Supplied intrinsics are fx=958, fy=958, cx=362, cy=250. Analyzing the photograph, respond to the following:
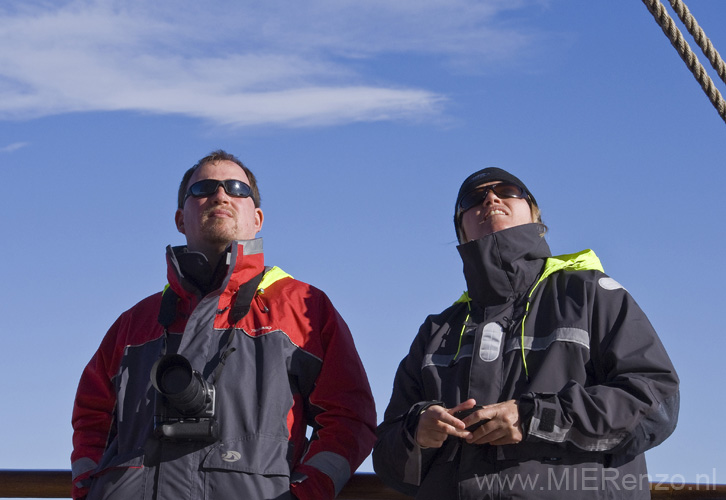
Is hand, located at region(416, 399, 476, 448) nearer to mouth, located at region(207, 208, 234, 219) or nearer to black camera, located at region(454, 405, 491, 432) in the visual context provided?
black camera, located at region(454, 405, 491, 432)

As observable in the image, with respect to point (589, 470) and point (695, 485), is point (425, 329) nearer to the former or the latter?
point (589, 470)

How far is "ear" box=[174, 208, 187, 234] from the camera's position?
4.31 metres

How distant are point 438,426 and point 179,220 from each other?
1877mm

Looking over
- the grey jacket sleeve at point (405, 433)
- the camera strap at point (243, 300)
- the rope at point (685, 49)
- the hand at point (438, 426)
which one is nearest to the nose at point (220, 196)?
the camera strap at point (243, 300)

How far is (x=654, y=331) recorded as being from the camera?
3.01 metres

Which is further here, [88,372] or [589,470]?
[88,372]

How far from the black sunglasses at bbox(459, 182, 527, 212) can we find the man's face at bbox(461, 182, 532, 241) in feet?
0.04

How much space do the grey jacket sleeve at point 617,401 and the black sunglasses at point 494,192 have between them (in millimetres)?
789

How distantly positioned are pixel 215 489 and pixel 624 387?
141 cm

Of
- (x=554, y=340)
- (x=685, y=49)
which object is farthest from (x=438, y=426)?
(x=685, y=49)

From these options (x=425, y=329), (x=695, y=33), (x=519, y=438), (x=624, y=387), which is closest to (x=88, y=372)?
(x=425, y=329)

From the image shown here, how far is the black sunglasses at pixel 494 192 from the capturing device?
3650mm

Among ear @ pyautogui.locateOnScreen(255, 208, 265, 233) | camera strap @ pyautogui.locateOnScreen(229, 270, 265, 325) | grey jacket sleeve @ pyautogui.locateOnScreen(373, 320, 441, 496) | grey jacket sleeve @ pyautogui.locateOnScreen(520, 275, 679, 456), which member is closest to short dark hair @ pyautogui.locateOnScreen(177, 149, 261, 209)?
ear @ pyautogui.locateOnScreen(255, 208, 265, 233)

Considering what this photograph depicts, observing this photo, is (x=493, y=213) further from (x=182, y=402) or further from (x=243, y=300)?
(x=182, y=402)
